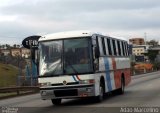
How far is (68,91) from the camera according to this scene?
18.0m

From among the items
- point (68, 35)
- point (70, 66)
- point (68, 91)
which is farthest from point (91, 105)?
point (68, 35)

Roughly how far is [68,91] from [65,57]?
1.33 m

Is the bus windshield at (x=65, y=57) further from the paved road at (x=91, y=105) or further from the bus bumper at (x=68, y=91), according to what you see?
the paved road at (x=91, y=105)

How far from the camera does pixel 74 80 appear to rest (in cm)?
1797

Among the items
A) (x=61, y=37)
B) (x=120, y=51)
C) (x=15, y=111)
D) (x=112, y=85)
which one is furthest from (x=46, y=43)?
(x=120, y=51)

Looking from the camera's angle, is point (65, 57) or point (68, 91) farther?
point (65, 57)

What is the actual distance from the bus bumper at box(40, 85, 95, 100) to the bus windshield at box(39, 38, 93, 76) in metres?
0.57

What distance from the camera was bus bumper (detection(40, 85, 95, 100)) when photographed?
59.0 ft

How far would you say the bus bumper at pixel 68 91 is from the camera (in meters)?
18.0

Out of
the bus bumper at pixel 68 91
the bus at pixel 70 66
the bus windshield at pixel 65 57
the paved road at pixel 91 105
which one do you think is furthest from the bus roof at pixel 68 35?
the paved road at pixel 91 105

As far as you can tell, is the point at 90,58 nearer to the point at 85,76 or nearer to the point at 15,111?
the point at 85,76

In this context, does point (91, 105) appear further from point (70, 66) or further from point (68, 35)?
point (68, 35)

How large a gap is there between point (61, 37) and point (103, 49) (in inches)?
101

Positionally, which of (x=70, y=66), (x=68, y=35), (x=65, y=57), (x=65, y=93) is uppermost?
(x=68, y=35)
